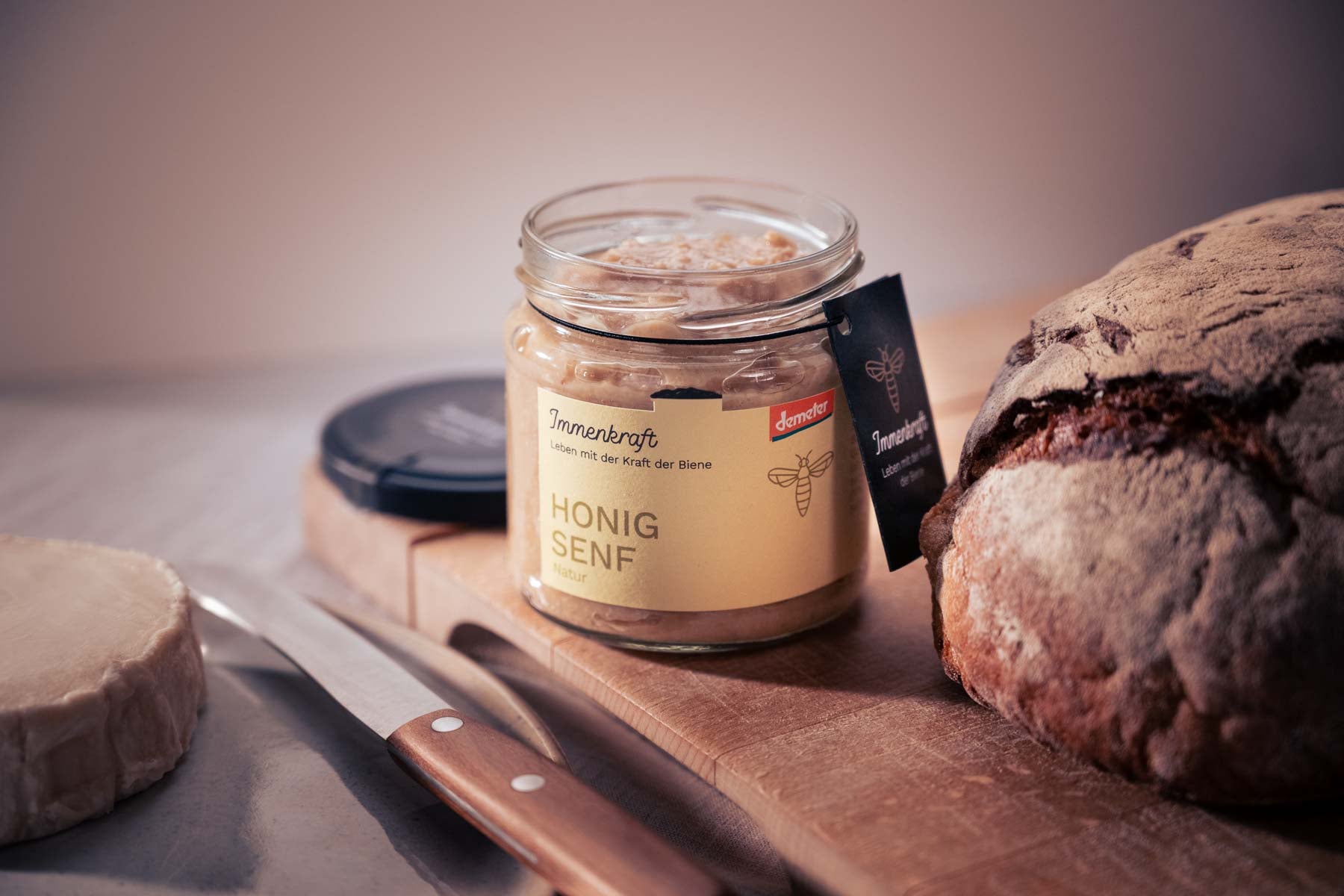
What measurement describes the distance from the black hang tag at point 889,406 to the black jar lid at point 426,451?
0.40 m

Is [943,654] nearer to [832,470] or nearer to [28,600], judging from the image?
[832,470]

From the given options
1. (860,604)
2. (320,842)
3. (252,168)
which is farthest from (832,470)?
(252,168)

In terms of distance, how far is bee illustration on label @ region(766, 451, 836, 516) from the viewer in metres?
0.88

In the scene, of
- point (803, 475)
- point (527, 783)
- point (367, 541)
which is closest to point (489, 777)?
point (527, 783)

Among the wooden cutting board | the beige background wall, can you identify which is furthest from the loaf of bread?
the beige background wall

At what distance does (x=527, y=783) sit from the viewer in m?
0.75

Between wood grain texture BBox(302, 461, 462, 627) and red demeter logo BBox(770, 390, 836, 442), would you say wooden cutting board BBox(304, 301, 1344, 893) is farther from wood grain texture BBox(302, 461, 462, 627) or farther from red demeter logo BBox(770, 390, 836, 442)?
red demeter logo BBox(770, 390, 836, 442)

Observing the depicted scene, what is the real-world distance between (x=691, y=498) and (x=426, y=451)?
18.9 inches

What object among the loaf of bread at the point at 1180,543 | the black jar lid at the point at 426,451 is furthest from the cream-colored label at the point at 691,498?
the black jar lid at the point at 426,451

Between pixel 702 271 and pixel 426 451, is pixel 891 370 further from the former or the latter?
pixel 426 451

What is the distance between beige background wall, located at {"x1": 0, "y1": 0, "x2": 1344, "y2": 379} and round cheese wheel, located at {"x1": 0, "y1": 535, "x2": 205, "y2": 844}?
1.15 meters

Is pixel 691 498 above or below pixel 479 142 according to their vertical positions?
below

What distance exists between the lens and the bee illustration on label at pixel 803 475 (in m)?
0.88

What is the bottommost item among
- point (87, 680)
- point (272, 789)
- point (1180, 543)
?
point (272, 789)
